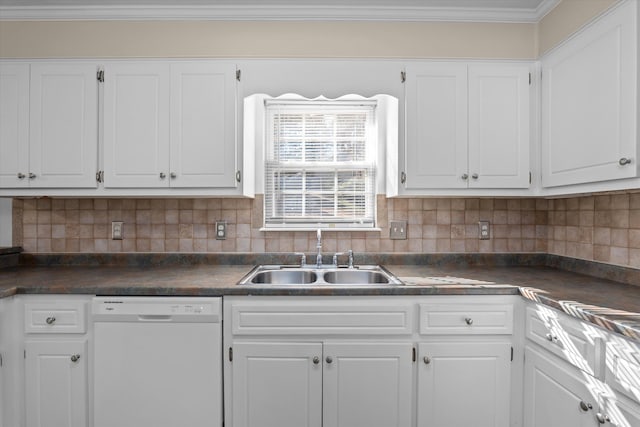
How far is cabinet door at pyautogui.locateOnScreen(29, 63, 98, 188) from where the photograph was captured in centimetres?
197

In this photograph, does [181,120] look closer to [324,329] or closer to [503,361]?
[324,329]

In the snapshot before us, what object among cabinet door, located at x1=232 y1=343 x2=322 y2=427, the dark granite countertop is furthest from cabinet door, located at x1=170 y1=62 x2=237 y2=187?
cabinet door, located at x1=232 y1=343 x2=322 y2=427

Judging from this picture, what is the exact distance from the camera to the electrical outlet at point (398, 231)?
234 cm

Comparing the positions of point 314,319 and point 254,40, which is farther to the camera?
point 254,40

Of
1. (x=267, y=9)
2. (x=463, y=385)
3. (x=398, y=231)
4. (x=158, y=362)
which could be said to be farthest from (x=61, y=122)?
(x=463, y=385)

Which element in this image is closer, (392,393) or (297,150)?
(392,393)

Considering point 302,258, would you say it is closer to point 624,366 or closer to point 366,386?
point 366,386

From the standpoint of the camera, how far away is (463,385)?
1681 millimetres

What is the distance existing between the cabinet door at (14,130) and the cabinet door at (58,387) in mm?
1022

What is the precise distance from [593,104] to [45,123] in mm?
2934

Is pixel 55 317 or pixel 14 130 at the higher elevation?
pixel 14 130

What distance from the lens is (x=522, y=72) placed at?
2.03 metres

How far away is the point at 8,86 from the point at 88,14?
2.06ft

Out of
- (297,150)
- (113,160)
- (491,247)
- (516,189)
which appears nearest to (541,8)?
(516,189)
